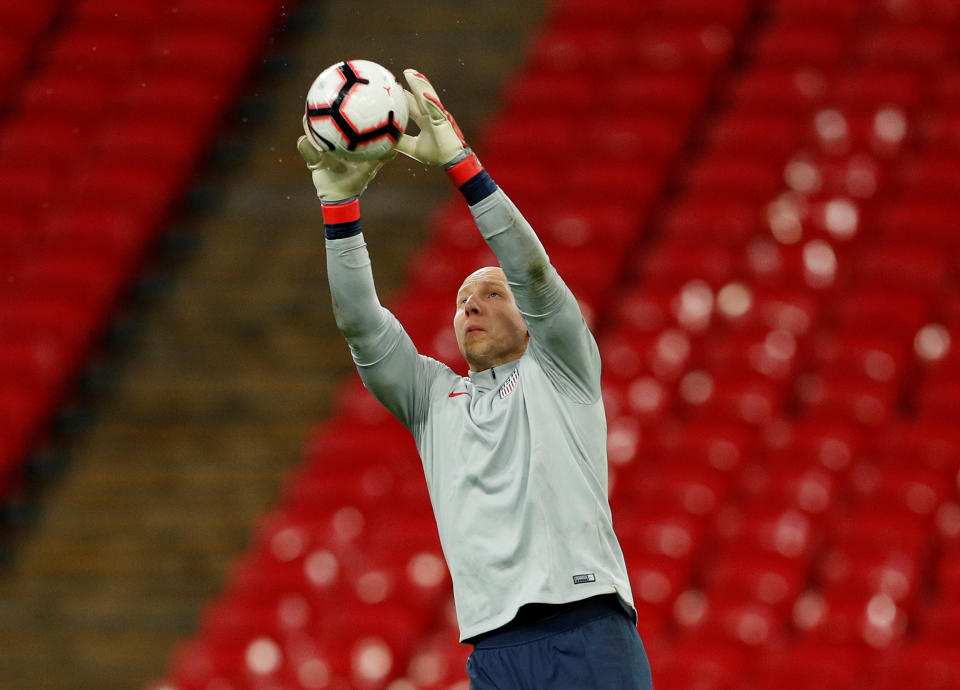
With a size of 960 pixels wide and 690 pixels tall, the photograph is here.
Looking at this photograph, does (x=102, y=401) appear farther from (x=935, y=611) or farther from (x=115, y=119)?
(x=935, y=611)

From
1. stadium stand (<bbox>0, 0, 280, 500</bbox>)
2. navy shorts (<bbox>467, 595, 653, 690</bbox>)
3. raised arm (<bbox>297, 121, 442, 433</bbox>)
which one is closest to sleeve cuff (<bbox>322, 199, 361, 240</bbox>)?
raised arm (<bbox>297, 121, 442, 433</bbox>)

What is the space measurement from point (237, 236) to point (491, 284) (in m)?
5.24

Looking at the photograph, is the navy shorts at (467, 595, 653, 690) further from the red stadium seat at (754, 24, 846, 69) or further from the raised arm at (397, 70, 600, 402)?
the red stadium seat at (754, 24, 846, 69)

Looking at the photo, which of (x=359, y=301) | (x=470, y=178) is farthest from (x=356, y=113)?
(x=359, y=301)

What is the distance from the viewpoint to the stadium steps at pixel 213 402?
649 cm

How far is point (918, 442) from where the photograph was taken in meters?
6.23

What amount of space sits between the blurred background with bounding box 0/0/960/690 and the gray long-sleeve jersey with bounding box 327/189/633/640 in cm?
269

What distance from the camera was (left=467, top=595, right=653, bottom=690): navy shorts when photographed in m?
2.73

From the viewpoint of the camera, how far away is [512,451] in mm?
2846

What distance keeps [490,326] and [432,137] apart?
0.42 meters

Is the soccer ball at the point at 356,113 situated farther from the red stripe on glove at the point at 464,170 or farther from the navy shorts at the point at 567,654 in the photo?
the navy shorts at the point at 567,654

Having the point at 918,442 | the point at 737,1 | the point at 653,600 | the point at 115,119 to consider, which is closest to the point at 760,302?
the point at 918,442

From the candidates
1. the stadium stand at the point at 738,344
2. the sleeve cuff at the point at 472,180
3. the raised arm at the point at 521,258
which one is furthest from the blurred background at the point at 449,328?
the sleeve cuff at the point at 472,180

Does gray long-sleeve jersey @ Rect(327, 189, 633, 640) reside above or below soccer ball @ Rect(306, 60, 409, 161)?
below
